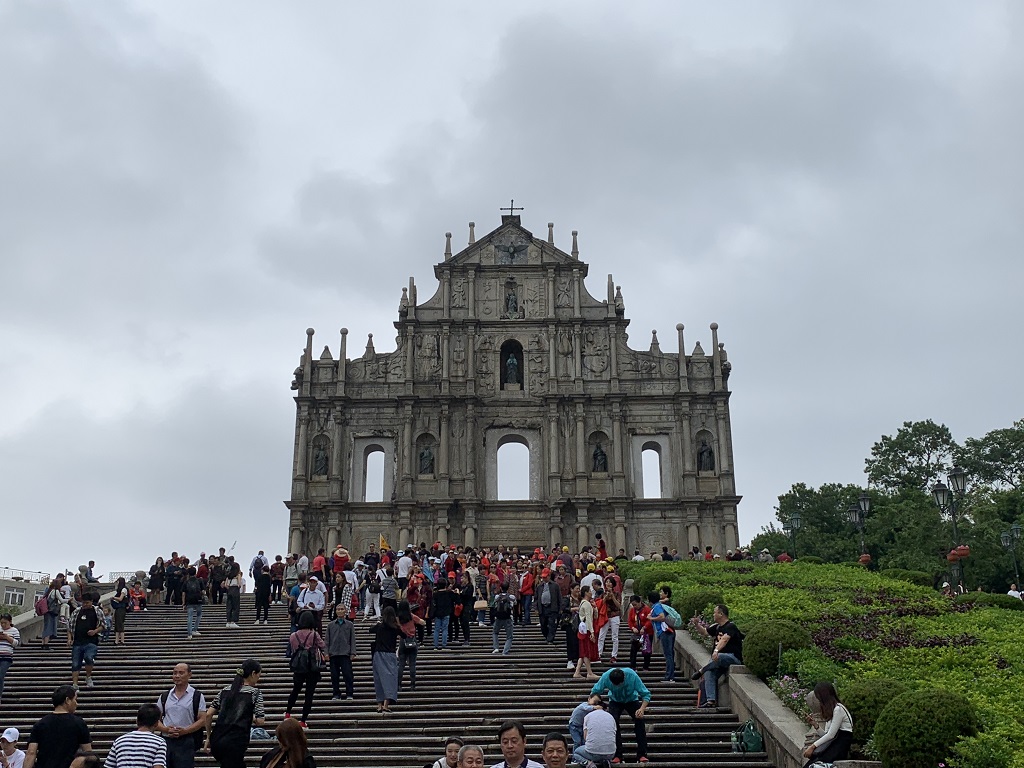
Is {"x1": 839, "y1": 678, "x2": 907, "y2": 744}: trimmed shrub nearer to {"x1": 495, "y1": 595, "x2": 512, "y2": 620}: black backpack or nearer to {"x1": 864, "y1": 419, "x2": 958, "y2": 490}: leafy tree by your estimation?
{"x1": 495, "y1": 595, "x2": 512, "y2": 620}: black backpack

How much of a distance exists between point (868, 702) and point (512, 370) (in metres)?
34.1

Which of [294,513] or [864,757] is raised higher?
[294,513]

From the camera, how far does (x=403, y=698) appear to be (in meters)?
16.2

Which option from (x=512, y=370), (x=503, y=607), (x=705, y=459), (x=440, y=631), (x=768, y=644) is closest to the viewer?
(x=768, y=644)

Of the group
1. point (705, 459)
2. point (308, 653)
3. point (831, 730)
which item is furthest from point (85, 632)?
point (705, 459)

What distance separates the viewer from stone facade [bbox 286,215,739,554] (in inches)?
1655

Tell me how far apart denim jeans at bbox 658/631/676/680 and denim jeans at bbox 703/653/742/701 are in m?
1.62

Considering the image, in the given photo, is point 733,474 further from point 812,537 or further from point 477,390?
point 812,537

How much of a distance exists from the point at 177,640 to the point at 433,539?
19.2 metres

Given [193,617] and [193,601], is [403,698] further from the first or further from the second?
[193,617]

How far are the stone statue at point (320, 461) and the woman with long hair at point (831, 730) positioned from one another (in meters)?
34.7

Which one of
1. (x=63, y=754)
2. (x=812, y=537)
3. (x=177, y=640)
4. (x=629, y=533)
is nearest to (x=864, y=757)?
(x=63, y=754)

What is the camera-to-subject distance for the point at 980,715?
11.0m

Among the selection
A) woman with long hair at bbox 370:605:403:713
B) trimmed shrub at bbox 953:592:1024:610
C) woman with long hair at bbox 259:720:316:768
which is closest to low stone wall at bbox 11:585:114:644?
woman with long hair at bbox 370:605:403:713
